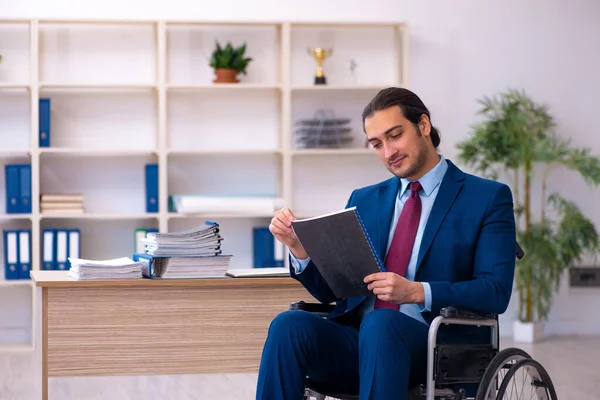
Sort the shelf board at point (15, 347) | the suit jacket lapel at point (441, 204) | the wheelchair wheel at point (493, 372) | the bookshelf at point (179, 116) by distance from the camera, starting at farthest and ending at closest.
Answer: the bookshelf at point (179, 116), the shelf board at point (15, 347), the suit jacket lapel at point (441, 204), the wheelchair wheel at point (493, 372)

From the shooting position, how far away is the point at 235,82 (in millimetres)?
5492

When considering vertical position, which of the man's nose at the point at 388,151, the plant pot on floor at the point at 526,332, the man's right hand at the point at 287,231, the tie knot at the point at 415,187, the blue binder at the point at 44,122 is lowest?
the plant pot on floor at the point at 526,332

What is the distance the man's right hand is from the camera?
2305 mm

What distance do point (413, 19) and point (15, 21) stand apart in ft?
8.01

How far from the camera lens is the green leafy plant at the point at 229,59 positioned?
214 inches

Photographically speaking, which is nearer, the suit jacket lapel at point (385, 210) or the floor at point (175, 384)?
the suit jacket lapel at point (385, 210)

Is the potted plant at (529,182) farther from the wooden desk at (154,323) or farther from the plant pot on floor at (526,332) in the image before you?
the wooden desk at (154,323)

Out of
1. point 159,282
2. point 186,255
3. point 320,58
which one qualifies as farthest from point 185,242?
point 320,58

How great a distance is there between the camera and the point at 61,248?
5.33m

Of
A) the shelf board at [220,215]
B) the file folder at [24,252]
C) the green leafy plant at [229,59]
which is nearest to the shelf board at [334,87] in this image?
the green leafy plant at [229,59]

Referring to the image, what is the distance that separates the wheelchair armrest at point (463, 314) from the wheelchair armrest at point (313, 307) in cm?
44

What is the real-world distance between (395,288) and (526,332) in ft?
11.9

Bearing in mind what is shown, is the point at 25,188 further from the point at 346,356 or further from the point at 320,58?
the point at 346,356

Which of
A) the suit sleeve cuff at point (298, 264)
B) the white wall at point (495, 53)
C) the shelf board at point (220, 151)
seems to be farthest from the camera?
the white wall at point (495, 53)
